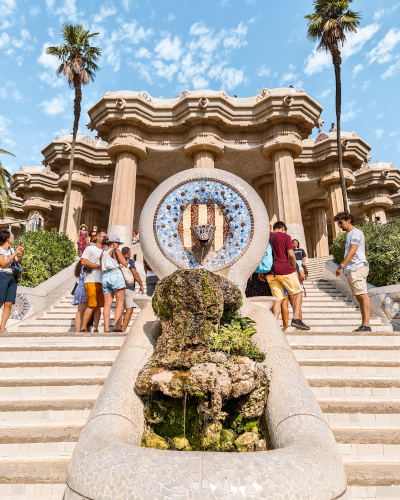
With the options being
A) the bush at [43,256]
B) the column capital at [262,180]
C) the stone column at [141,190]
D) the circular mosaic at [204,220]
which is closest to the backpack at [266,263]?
the circular mosaic at [204,220]

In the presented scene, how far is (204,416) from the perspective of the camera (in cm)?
254

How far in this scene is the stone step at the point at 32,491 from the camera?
2.49m

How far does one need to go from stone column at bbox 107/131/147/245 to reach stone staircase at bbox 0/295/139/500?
11.8m

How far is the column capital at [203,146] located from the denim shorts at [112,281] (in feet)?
40.7

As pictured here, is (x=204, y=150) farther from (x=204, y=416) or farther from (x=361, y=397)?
(x=204, y=416)

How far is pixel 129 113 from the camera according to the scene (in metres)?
17.3

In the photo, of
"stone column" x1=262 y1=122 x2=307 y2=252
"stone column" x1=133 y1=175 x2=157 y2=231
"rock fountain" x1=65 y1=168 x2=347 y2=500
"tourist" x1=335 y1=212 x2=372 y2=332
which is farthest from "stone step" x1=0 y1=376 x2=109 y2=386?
"stone column" x1=133 y1=175 x2=157 y2=231

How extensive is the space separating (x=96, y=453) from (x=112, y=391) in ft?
2.53

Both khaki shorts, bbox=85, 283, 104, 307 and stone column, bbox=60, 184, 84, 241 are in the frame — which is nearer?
khaki shorts, bbox=85, 283, 104, 307

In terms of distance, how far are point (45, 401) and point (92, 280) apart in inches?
102

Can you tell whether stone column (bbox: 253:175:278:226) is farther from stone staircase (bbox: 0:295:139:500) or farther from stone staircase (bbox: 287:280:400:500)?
stone staircase (bbox: 0:295:139:500)

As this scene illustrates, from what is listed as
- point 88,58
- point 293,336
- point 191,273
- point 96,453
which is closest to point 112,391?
point 96,453

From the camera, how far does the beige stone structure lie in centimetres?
1706

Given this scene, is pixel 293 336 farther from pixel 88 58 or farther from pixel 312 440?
pixel 88 58
